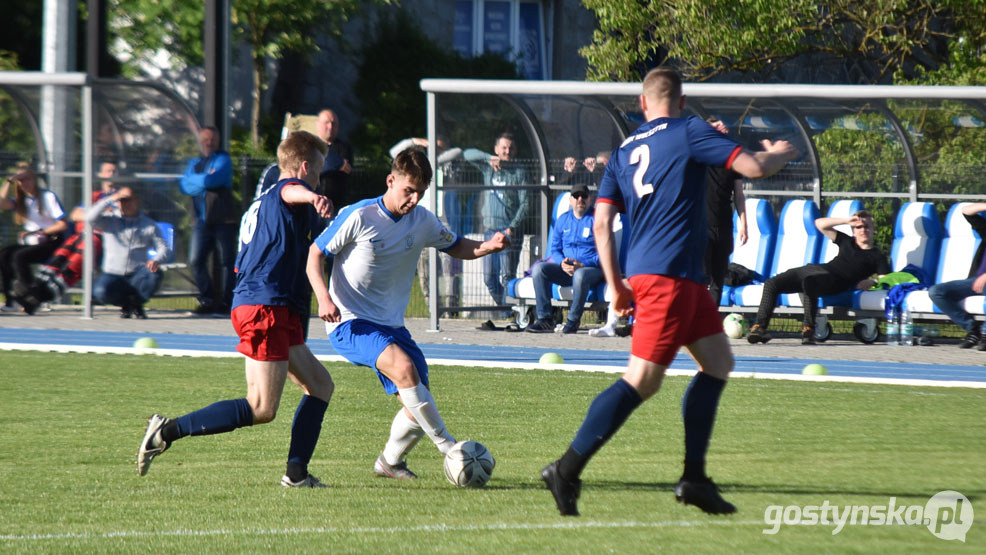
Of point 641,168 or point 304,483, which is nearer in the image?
point 641,168

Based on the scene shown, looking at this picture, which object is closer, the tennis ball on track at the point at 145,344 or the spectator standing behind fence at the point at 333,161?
the tennis ball on track at the point at 145,344

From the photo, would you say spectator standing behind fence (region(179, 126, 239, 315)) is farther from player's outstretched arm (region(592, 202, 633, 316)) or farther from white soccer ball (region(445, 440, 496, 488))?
player's outstretched arm (region(592, 202, 633, 316))

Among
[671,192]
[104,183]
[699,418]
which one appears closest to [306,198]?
[671,192]

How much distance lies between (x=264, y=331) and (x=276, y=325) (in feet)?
0.21

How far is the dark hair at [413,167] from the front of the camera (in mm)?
A: 6469

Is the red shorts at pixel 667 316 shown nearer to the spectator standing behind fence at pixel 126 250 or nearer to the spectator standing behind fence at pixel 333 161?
the spectator standing behind fence at pixel 333 161

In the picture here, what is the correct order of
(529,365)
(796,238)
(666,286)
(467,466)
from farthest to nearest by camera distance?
(796,238)
(529,365)
(467,466)
(666,286)

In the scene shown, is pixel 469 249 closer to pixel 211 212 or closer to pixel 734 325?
pixel 734 325

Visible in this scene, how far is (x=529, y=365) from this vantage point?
A: 11.8 meters

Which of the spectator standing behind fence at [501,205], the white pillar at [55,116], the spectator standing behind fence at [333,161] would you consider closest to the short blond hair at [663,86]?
the spectator standing behind fence at [333,161]

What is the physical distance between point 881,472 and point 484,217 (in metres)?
9.00

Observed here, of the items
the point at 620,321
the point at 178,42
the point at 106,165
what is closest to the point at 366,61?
the point at 178,42

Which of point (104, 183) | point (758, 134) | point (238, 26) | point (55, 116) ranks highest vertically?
point (238, 26)

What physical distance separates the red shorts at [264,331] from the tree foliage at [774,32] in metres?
14.3
